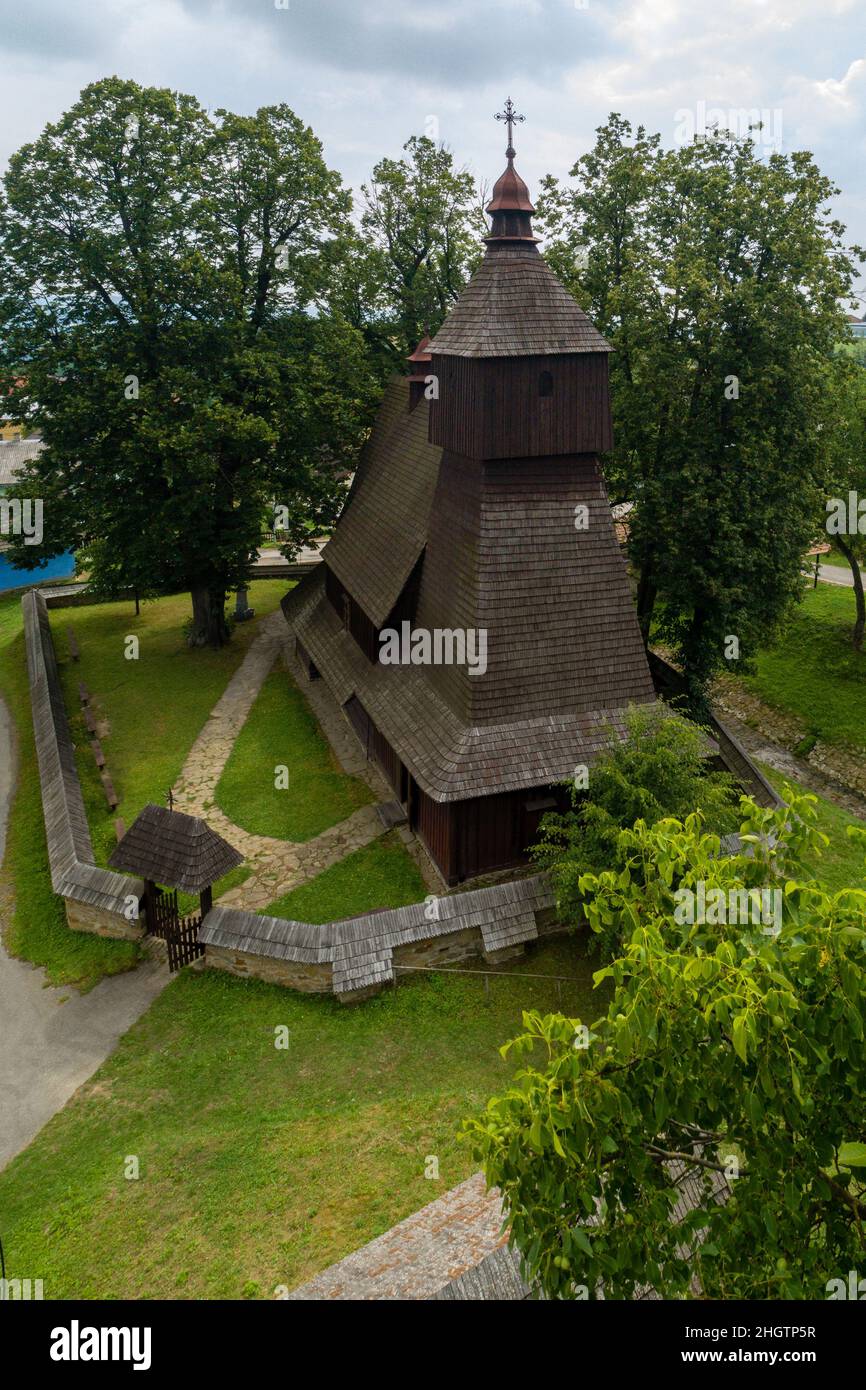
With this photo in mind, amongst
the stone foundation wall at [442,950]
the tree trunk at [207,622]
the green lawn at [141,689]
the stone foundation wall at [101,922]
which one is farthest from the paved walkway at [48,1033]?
the tree trunk at [207,622]

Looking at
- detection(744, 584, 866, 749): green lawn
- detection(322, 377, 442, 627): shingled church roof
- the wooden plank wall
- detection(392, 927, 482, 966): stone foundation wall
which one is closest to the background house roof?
detection(322, 377, 442, 627): shingled church roof

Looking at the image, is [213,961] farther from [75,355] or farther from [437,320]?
[437,320]

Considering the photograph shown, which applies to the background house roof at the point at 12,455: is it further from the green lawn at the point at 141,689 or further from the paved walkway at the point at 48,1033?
the paved walkway at the point at 48,1033

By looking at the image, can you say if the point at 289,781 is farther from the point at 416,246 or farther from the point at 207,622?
the point at 416,246

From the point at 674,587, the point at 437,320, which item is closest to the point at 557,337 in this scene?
the point at 674,587

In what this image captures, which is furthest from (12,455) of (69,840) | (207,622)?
(69,840)
